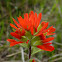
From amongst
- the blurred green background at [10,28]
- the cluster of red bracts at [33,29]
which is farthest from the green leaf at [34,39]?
the blurred green background at [10,28]

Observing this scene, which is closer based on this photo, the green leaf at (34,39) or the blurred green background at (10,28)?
the green leaf at (34,39)

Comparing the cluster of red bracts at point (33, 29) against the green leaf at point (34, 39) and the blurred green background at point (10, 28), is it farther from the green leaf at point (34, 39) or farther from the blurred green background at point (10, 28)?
the blurred green background at point (10, 28)

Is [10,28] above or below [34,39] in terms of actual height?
above

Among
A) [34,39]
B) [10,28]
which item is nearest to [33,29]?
[34,39]

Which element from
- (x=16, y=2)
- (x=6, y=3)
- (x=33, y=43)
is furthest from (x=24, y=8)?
(x=33, y=43)

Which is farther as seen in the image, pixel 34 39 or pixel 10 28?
pixel 10 28

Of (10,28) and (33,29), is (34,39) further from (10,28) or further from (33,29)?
(10,28)

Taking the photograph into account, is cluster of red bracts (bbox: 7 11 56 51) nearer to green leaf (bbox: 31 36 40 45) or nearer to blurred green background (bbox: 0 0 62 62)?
green leaf (bbox: 31 36 40 45)

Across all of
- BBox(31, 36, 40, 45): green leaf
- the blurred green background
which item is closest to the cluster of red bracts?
BBox(31, 36, 40, 45): green leaf

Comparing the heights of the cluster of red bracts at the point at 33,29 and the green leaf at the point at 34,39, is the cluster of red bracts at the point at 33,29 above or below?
above

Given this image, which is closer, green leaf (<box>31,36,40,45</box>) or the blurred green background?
green leaf (<box>31,36,40,45</box>)

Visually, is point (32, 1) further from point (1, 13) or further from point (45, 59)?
point (45, 59)
